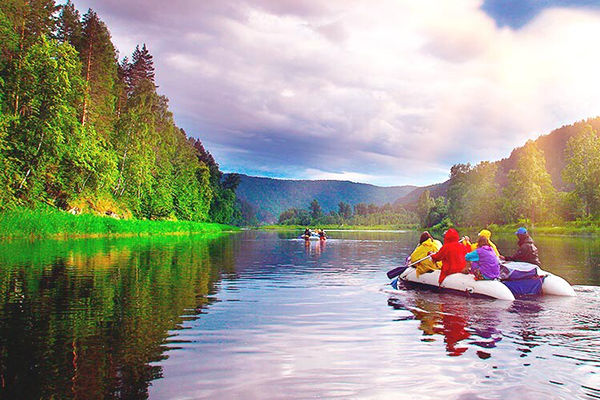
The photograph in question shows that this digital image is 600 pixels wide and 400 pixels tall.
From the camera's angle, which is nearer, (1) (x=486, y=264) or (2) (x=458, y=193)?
(1) (x=486, y=264)

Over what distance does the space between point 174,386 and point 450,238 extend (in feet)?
37.0

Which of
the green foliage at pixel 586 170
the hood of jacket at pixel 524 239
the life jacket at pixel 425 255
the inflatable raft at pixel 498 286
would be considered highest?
the green foliage at pixel 586 170

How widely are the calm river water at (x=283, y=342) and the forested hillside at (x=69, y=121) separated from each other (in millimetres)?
26743

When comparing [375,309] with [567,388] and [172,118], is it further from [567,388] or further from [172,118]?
[172,118]

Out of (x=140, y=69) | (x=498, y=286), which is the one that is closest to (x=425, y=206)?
(x=140, y=69)

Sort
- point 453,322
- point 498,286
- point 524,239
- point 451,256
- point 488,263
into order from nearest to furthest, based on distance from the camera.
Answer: point 453,322 < point 498,286 < point 488,263 < point 451,256 < point 524,239

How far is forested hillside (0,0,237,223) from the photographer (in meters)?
38.6

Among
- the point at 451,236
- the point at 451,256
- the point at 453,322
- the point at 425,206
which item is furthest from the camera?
the point at 425,206

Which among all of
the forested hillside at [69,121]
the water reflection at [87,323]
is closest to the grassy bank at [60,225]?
the forested hillside at [69,121]

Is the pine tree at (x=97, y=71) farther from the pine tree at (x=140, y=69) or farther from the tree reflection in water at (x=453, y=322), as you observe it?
the tree reflection in water at (x=453, y=322)

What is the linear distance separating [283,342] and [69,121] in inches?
1580

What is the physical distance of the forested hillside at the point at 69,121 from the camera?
3859cm

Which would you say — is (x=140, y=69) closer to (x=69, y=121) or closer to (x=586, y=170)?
(x=69, y=121)

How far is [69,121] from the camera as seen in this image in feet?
136
